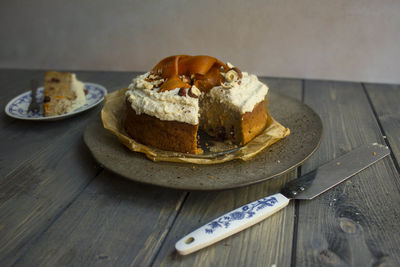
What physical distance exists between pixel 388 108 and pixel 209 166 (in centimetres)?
179

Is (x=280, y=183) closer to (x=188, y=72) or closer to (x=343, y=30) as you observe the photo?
(x=188, y=72)

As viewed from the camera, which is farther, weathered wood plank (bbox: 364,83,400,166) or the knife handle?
weathered wood plank (bbox: 364,83,400,166)

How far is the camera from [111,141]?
2068mm

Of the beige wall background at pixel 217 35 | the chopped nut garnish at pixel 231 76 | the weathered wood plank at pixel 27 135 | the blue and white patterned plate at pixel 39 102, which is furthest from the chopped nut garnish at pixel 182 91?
the beige wall background at pixel 217 35

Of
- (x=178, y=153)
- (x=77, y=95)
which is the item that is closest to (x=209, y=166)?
(x=178, y=153)

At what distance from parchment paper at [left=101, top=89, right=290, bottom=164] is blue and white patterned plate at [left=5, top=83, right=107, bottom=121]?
0.30 metres

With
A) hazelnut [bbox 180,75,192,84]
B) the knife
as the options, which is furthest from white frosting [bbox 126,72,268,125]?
the knife

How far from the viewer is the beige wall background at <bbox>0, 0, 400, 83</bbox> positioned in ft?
10.8

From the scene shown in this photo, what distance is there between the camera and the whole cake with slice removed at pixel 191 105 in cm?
206

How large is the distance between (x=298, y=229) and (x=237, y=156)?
21.7 inches

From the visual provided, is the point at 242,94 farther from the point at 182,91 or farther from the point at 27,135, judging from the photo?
the point at 27,135

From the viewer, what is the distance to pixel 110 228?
1.48 m

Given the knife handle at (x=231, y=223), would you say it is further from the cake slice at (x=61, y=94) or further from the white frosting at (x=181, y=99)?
the cake slice at (x=61, y=94)

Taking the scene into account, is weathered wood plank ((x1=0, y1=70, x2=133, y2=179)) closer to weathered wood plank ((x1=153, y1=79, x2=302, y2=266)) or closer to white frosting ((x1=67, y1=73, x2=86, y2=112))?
white frosting ((x1=67, y1=73, x2=86, y2=112))
